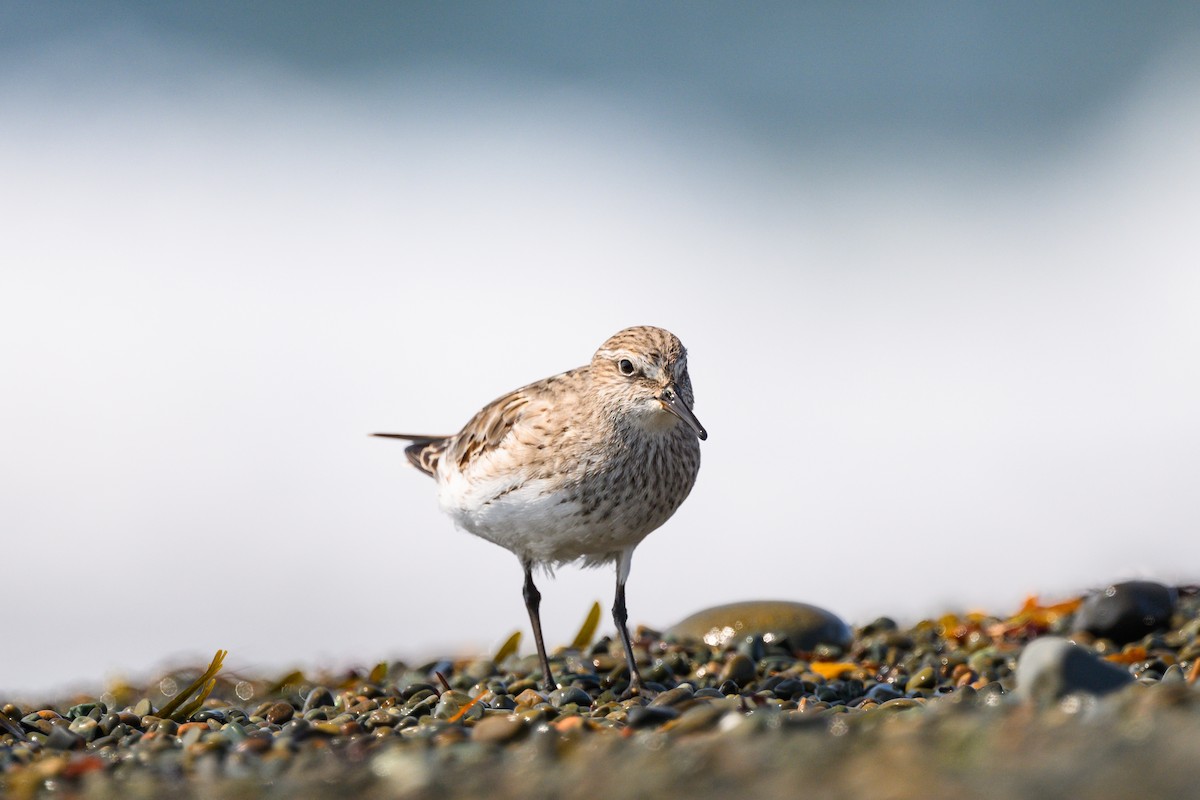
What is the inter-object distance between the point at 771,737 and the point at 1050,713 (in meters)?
0.67

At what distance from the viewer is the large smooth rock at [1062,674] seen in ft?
11.1

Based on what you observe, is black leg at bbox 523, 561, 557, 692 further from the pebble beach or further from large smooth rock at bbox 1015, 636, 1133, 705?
large smooth rock at bbox 1015, 636, 1133, 705

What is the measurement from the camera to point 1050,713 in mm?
3137

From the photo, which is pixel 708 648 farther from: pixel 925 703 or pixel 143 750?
pixel 143 750

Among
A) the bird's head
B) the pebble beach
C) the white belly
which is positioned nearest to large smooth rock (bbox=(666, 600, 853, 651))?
the pebble beach

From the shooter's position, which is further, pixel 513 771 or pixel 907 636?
pixel 907 636

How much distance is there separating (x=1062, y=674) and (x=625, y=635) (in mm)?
2795

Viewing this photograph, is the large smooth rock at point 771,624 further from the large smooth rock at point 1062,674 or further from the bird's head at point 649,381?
the large smooth rock at point 1062,674

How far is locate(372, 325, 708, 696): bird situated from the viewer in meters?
5.59

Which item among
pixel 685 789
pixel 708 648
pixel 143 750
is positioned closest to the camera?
pixel 685 789

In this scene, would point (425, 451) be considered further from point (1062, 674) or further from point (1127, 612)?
point (1062, 674)

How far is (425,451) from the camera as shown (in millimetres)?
7371

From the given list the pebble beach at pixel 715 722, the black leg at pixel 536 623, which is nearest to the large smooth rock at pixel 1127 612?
the pebble beach at pixel 715 722

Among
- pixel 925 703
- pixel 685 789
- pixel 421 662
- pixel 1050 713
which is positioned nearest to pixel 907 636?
pixel 925 703
